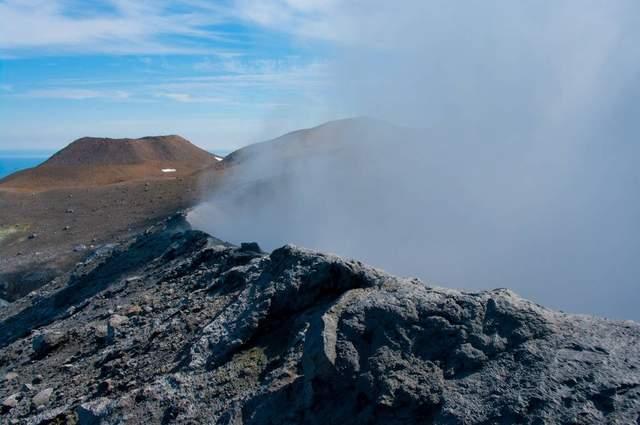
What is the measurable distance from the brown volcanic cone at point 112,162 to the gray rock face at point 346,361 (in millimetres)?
26750

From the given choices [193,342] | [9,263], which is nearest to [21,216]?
[9,263]

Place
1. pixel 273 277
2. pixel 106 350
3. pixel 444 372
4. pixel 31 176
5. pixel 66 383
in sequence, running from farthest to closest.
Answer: pixel 31 176, pixel 106 350, pixel 66 383, pixel 273 277, pixel 444 372

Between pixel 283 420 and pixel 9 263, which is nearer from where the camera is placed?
pixel 283 420

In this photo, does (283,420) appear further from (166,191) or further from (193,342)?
(166,191)

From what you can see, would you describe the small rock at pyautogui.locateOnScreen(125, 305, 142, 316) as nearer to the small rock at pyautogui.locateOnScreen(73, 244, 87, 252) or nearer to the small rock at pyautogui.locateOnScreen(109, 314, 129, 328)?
the small rock at pyautogui.locateOnScreen(109, 314, 129, 328)

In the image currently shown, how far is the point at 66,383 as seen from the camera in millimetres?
5711

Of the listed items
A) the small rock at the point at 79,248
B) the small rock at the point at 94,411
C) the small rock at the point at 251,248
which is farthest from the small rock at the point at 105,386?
the small rock at the point at 79,248

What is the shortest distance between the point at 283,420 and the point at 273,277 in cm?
155

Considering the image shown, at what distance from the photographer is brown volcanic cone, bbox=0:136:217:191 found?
32906 mm

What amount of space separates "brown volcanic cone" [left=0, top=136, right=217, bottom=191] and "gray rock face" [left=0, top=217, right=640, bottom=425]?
26750 millimetres

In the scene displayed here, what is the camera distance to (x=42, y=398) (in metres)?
5.50

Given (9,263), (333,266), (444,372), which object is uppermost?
(333,266)

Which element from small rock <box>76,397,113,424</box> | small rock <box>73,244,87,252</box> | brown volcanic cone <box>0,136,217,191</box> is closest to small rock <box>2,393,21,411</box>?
small rock <box>76,397,113,424</box>

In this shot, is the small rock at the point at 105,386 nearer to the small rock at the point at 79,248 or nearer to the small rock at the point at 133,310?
the small rock at the point at 133,310
